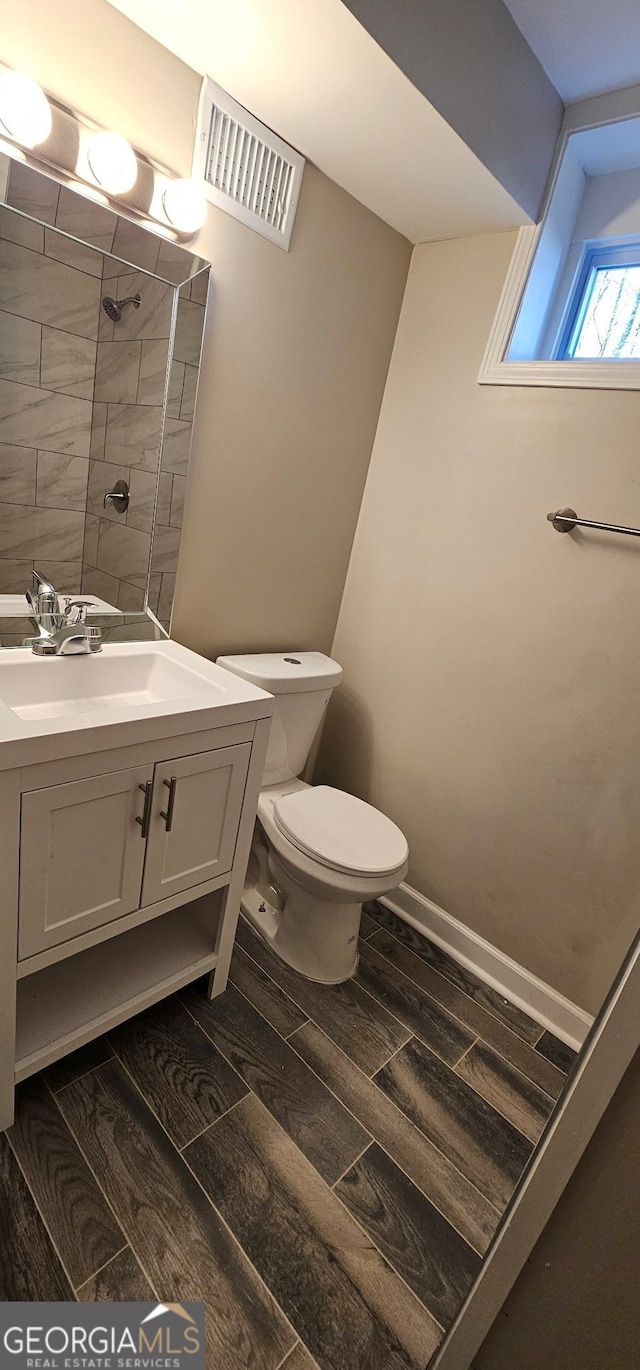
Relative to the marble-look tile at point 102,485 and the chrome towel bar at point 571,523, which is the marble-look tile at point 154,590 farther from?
the chrome towel bar at point 571,523

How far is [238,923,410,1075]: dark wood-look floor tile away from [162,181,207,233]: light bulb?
74.7 inches

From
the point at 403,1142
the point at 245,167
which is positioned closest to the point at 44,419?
the point at 245,167

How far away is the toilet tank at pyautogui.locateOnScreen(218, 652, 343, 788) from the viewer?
1.72m

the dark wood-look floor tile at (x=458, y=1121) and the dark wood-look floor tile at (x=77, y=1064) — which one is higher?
the dark wood-look floor tile at (x=77, y=1064)

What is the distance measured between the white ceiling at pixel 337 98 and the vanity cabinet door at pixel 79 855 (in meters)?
1.41

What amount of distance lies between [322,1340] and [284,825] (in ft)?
3.17

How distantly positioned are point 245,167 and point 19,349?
28.0 inches

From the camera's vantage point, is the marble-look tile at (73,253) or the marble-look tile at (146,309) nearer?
the marble-look tile at (73,253)

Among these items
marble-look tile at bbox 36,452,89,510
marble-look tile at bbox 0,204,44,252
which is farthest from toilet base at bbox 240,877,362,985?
marble-look tile at bbox 0,204,44,252

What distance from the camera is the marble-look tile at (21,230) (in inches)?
44.2

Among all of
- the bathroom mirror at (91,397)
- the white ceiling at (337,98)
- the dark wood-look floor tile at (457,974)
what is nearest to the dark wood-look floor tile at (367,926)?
the dark wood-look floor tile at (457,974)

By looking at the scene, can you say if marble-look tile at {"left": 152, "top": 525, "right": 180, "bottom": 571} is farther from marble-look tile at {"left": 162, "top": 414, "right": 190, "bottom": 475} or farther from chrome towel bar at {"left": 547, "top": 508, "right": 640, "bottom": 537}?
chrome towel bar at {"left": 547, "top": 508, "right": 640, "bottom": 537}

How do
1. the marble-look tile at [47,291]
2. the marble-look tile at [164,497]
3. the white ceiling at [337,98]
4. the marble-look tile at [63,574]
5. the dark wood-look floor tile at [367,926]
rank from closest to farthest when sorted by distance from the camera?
the white ceiling at [337,98] < the marble-look tile at [47,291] < the marble-look tile at [63,574] < the marble-look tile at [164,497] < the dark wood-look floor tile at [367,926]

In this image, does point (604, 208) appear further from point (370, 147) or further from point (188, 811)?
point (188, 811)
